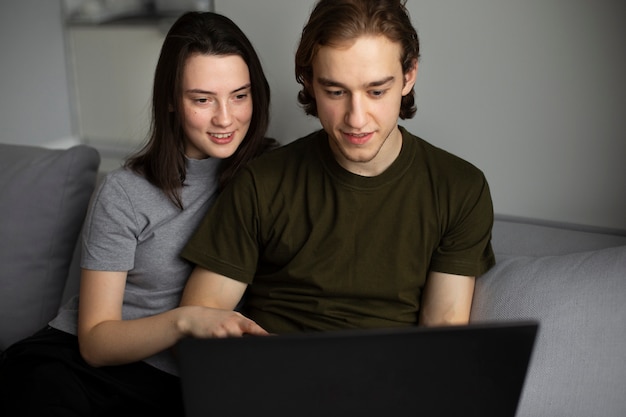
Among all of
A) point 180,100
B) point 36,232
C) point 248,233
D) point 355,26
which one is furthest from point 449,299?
point 36,232

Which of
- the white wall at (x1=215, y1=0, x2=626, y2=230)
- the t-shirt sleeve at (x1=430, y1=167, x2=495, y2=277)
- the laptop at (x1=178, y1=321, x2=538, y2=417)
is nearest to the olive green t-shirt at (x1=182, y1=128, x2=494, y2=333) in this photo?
the t-shirt sleeve at (x1=430, y1=167, x2=495, y2=277)

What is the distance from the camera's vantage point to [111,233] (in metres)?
1.46

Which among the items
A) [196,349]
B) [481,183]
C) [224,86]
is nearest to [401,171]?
[481,183]

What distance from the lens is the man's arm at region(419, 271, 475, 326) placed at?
1.37 metres

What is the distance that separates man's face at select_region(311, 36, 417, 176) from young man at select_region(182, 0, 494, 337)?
0.14ft

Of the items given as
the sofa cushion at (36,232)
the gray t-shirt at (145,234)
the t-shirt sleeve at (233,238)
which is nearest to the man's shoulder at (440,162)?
the t-shirt sleeve at (233,238)

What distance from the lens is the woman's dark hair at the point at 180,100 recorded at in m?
1.44

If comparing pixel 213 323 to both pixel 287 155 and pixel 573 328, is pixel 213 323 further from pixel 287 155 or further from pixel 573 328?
A: pixel 573 328

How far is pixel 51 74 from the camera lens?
2350mm

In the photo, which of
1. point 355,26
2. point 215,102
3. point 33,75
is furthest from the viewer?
point 33,75

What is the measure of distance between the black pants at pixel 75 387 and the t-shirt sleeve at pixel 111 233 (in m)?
0.20

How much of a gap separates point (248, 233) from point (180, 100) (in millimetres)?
290

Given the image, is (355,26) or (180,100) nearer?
(355,26)

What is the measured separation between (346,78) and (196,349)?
557mm
